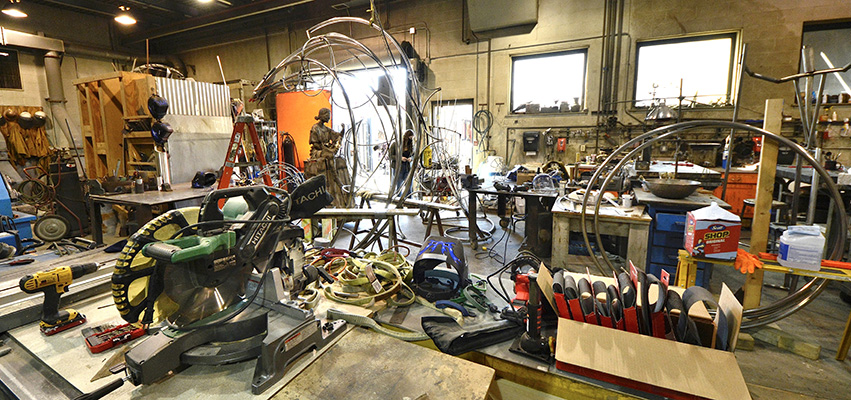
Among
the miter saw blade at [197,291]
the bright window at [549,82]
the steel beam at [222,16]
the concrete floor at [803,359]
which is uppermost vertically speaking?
the steel beam at [222,16]

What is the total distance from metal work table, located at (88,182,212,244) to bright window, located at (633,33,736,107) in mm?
6497

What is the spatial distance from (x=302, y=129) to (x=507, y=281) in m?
7.31

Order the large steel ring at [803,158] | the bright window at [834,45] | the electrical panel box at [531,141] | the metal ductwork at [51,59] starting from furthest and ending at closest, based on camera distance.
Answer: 1. the metal ductwork at [51,59]
2. the electrical panel box at [531,141]
3. the bright window at [834,45]
4. the large steel ring at [803,158]

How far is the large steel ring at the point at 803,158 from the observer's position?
63.4 inches

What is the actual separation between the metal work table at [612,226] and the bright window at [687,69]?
3.75m

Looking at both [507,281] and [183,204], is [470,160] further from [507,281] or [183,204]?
[507,281]

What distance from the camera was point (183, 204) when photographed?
3.70 meters

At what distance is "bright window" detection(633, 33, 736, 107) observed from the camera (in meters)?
5.67

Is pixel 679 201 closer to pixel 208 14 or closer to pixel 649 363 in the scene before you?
pixel 649 363

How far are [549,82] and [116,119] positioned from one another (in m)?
6.63

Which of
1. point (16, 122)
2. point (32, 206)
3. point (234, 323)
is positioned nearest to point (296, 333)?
point (234, 323)

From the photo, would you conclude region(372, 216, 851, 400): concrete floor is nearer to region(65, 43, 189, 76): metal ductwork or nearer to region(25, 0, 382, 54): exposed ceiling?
region(25, 0, 382, 54): exposed ceiling

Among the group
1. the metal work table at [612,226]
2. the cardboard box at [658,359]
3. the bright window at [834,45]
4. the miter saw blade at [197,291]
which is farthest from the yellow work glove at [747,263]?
the bright window at [834,45]

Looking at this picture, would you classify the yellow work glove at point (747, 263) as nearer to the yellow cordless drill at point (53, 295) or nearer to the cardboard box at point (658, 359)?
the cardboard box at point (658, 359)
